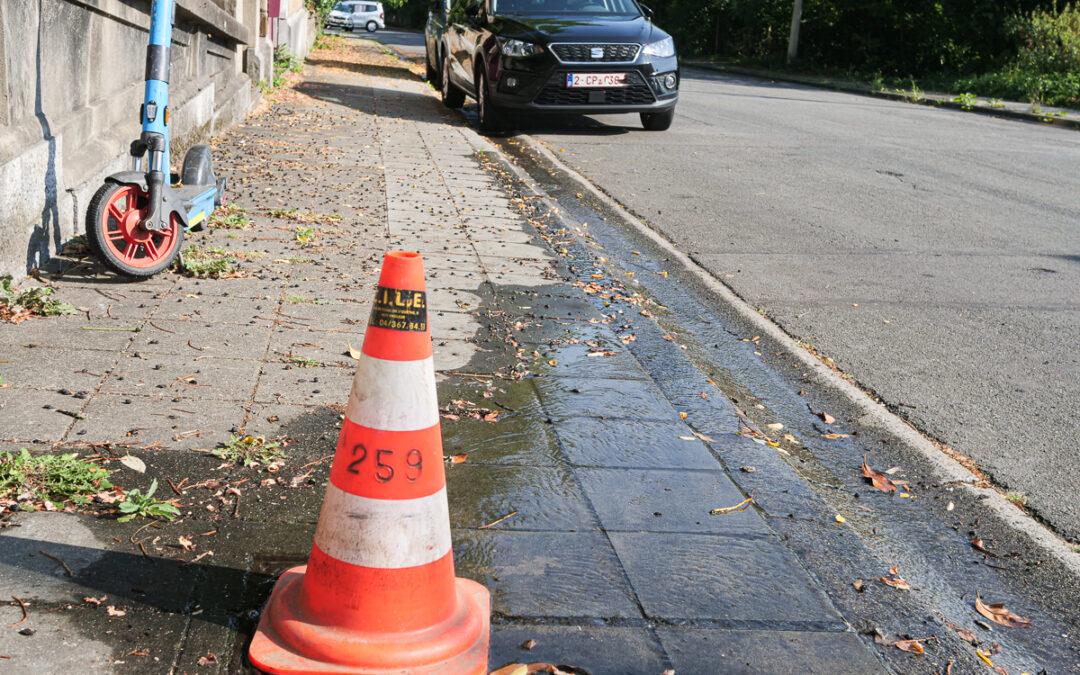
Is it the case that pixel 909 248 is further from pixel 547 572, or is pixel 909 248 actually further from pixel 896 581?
pixel 547 572

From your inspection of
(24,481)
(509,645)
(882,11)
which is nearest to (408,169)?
(24,481)

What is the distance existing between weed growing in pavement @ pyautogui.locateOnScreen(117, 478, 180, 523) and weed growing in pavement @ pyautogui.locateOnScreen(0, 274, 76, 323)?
203 centimetres

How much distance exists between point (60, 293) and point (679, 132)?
10.5m

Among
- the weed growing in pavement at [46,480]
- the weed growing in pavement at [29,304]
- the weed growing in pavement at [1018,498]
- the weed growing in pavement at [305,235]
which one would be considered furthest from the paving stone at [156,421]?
the weed growing in pavement at [305,235]

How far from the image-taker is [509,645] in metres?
2.87

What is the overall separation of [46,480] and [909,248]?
666cm

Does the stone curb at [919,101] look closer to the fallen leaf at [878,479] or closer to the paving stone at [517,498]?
the fallen leaf at [878,479]

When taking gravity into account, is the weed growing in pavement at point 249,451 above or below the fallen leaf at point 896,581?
above

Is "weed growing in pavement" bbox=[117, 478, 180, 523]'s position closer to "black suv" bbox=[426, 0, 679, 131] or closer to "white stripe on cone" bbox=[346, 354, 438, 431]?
"white stripe on cone" bbox=[346, 354, 438, 431]

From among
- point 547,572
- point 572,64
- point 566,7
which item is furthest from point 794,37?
point 547,572

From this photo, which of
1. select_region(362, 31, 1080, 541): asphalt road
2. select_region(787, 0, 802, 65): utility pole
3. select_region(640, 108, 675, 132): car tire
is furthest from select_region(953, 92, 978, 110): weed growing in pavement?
select_region(787, 0, 802, 65): utility pole

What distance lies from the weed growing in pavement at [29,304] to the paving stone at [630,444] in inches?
93.5

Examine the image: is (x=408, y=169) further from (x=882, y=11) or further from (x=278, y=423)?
(x=882, y=11)

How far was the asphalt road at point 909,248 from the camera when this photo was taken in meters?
5.12
